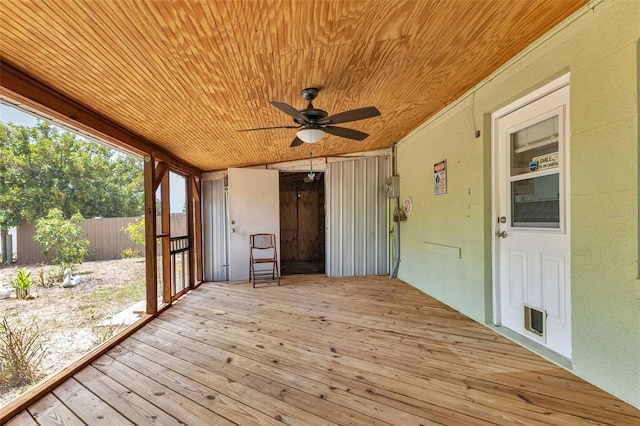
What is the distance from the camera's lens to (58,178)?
417 centimetres

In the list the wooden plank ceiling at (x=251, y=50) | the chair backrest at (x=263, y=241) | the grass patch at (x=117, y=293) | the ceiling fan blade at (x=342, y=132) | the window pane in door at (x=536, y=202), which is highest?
the wooden plank ceiling at (x=251, y=50)

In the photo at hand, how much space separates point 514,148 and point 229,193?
4351mm

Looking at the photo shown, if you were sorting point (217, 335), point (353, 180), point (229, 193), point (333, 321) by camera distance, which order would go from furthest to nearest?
point (353, 180)
point (229, 193)
point (333, 321)
point (217, 335)

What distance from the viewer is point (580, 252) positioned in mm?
1703

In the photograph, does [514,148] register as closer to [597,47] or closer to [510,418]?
[597,47]

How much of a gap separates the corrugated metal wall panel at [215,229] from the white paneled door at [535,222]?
4.63 m

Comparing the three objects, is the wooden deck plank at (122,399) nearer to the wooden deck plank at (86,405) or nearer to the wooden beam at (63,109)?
the wooden deck plank at (86,405)

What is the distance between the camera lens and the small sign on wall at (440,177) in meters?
3.29

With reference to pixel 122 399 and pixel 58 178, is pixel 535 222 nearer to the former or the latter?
pixel 122 399

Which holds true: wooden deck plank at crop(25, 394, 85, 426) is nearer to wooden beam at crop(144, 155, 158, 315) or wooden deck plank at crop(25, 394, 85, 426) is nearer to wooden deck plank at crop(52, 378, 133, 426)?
wooden deck plank at crop(52, 378, 133, 426)

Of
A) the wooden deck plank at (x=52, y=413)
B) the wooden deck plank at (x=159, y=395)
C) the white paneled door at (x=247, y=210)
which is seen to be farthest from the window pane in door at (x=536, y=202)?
the white paneled door at (x=247, y=210)

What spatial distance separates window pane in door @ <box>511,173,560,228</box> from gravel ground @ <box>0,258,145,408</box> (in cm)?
431

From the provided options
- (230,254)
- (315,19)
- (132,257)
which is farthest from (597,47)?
(132,257)

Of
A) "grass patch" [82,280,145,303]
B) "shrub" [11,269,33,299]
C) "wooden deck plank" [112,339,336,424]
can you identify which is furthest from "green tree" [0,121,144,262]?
"wooden deck plank" [112,339,336,424]
